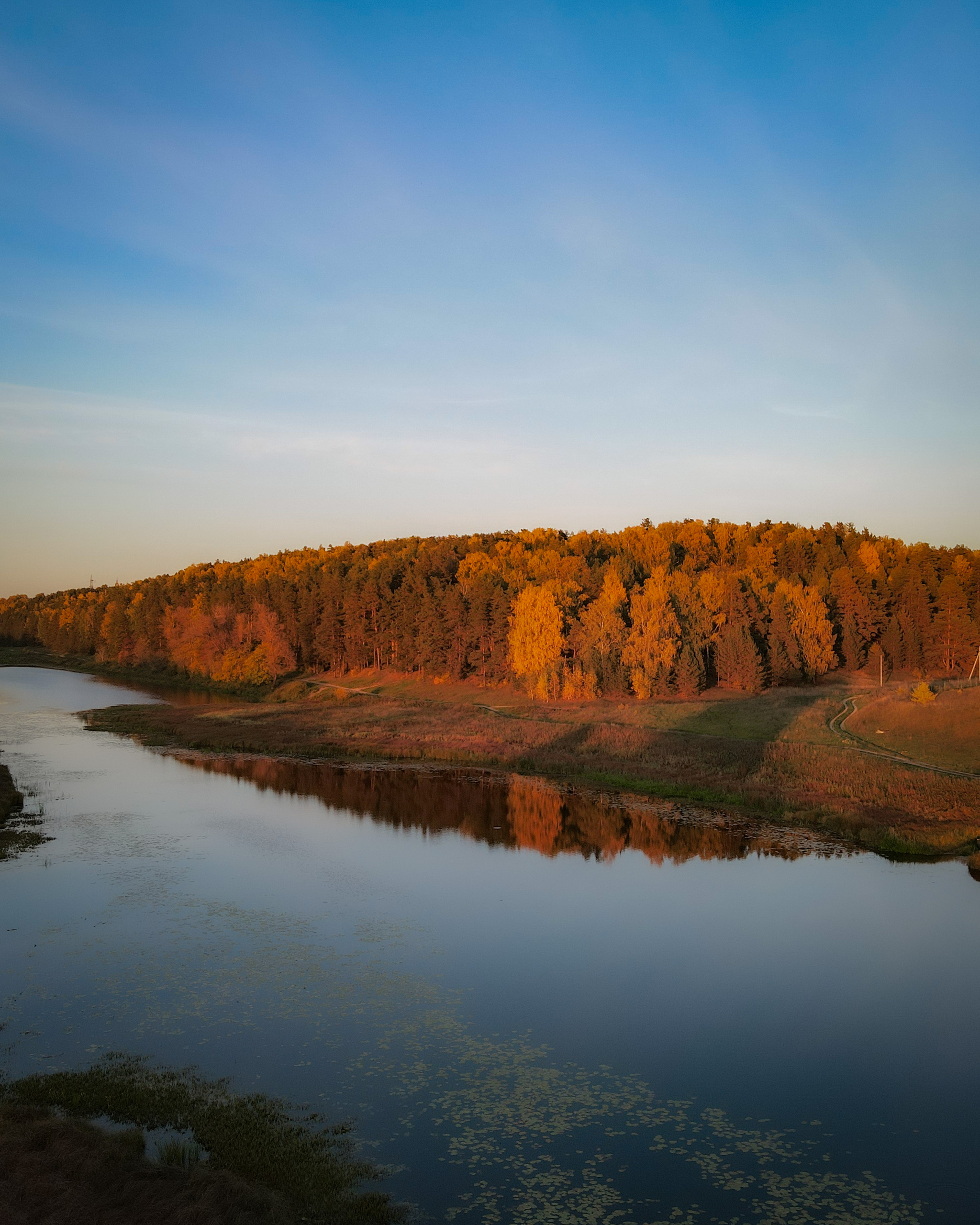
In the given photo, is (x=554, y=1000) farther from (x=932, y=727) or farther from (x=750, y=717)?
(x=750, y=717)

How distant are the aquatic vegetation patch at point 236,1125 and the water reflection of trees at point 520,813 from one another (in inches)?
608

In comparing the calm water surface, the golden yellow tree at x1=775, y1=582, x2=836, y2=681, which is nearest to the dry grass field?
the calm water surface

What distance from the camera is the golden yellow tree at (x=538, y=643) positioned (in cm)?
6512

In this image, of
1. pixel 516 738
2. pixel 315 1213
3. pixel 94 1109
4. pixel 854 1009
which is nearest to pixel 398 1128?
pixel 315 1213

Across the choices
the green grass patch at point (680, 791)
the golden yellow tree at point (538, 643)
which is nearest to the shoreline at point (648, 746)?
the green grass patch at point (680, 791)

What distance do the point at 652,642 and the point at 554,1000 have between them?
161ft

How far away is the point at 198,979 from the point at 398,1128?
19.8ft

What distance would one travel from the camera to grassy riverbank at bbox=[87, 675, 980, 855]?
29.2 meters

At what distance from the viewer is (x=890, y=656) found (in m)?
74.4

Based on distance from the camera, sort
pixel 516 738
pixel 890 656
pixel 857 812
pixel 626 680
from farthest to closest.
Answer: pixel 890 656 < pixel 626 680 < pixel 516 738 < pixel 857 812

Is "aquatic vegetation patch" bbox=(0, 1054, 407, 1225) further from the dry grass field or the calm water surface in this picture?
the dry grass field

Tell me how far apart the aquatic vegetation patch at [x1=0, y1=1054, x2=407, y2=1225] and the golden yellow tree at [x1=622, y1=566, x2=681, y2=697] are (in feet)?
172

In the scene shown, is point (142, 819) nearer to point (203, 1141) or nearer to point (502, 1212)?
point (203, 1141)

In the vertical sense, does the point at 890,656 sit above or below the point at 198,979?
above
